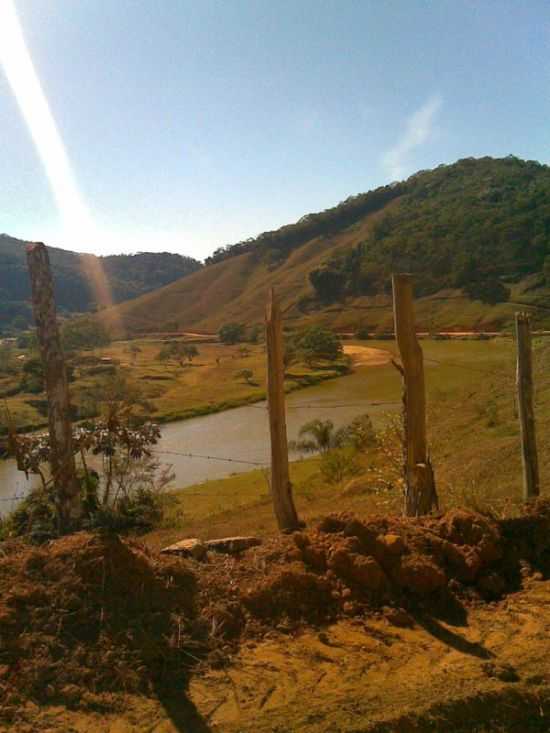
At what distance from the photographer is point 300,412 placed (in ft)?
115

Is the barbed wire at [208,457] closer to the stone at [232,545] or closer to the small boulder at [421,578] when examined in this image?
the stone at [232,545]

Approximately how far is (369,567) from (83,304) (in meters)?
137

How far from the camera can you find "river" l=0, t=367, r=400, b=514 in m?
25.1

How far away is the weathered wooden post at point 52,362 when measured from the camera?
6.02 m

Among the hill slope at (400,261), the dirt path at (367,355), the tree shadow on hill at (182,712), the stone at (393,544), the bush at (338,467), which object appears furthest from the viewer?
the hill slope at (400,261)

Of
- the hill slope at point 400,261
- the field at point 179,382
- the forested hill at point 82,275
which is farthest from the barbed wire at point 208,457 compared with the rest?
the forested hill at point 82,275

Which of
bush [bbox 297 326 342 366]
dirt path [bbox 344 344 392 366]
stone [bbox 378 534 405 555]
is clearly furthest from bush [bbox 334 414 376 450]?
bush [bbox 297 326 342 366]

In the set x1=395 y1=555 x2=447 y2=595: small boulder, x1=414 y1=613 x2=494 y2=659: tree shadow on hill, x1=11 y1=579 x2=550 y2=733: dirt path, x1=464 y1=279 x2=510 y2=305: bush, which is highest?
x1=464 y1=279 x2=510 y2=305: bush

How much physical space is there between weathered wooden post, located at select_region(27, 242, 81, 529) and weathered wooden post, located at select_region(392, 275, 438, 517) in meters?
3.47

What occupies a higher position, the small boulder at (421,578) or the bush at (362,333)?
the bush at (362,333)

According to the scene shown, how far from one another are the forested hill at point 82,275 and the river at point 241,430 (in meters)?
72.0

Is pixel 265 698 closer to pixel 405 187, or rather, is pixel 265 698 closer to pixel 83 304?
pixel 405 187

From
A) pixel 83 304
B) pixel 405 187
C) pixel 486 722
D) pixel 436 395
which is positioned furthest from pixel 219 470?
pixel 83 304

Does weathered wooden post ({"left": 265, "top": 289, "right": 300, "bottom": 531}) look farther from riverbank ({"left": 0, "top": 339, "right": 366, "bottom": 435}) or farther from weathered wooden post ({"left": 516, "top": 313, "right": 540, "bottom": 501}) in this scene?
riverbank ({"left": 0, "top": 339, "right": 366, "bottom": 435})
